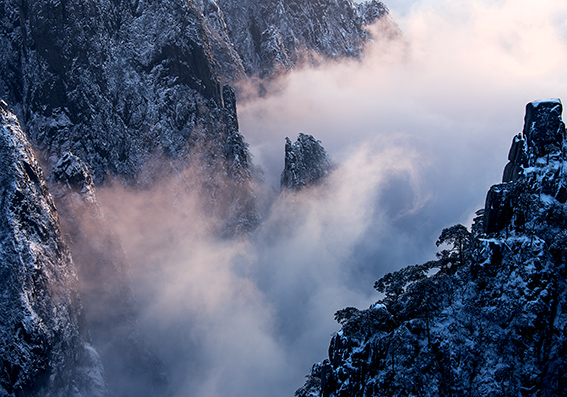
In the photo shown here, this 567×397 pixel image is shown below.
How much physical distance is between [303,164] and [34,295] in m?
107

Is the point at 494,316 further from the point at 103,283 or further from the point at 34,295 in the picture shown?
the point at 103,283

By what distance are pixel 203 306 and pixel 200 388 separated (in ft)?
84.6

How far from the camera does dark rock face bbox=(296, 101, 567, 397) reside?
188ft

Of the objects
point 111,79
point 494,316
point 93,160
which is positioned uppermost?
point 111,79

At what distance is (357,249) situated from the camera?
197 meters

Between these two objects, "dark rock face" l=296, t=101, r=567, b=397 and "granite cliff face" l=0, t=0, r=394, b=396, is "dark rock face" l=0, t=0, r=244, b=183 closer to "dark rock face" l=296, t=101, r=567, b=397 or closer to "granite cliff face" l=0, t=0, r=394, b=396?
"granite cliff face" l=0, t=0, r=394, b=396

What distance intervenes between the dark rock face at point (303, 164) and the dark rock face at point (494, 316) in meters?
112

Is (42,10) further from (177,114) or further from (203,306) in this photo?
(203,306)

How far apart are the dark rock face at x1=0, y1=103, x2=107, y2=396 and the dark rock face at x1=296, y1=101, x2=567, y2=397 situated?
54.7m

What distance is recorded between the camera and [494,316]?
2330 inches

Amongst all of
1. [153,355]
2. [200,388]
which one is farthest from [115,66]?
[200,388]

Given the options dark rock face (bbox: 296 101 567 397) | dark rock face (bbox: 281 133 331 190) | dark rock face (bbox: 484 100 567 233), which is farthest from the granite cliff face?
dark rock face (bbox: 484 100 567 233)

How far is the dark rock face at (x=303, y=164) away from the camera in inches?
6900

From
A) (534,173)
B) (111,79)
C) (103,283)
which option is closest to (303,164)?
(111,79)
